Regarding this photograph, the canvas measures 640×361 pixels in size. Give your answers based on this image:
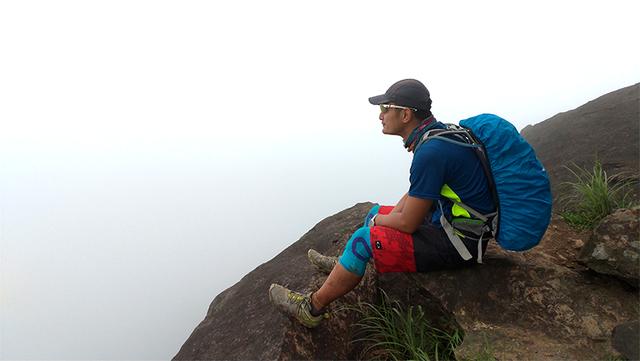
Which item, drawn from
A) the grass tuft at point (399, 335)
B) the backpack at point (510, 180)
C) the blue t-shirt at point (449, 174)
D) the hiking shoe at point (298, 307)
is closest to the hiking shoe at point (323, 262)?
the grass tuft at point (399, 335)

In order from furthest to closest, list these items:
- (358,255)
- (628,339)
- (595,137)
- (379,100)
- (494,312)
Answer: (595,137)
(379,100)
(494,312)
(358,255)
(628,339)

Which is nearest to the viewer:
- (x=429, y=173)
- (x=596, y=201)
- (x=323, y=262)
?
(x=429, y=173)

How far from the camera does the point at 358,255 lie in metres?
3.87

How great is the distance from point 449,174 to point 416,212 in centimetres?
49

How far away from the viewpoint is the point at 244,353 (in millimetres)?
4539

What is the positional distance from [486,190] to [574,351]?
65.3 inches

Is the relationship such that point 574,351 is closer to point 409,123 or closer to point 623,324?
point 623,324

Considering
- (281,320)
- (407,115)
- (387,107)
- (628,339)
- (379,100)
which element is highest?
(379,100)

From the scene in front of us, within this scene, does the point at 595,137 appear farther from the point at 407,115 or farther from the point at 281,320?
the point at 281,320

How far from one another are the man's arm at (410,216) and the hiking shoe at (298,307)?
131 centimetres

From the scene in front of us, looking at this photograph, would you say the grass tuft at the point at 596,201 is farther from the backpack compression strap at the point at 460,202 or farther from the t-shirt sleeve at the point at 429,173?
the t-shirt sleeve at the point at 429,173

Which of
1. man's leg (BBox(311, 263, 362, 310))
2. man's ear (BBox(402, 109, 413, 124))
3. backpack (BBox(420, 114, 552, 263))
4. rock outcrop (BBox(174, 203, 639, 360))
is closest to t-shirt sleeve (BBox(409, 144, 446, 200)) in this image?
backpack (BBox(420, 114, 552, 263))

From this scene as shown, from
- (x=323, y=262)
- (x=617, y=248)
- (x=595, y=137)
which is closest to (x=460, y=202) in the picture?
(x=617, y=248)

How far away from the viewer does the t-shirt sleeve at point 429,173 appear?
349cm
